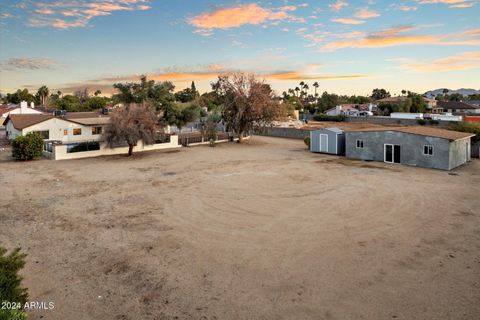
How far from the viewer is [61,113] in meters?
49.2

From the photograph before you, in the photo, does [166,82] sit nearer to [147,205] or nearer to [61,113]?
[61,113]

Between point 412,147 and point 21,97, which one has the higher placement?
point 21,97

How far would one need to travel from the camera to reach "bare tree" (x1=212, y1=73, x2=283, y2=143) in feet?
149

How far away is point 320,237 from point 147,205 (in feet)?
31.9

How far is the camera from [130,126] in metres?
34.1

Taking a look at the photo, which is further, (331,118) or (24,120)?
(331,118)

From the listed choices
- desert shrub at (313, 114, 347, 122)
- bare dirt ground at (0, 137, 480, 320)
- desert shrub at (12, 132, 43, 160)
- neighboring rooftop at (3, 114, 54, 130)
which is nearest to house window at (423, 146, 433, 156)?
bare dirt ground at (0, 137, 480, 320)

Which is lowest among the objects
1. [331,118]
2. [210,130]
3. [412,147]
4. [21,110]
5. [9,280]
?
[9,280]

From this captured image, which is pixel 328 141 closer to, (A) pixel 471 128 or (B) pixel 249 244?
(A) pixel 471 128

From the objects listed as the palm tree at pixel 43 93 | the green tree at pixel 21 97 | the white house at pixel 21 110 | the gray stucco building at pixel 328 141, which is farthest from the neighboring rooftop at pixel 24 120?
the palm tree at pixel 43 93

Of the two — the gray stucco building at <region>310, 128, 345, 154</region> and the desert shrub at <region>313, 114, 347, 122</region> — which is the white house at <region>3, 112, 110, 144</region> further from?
the desert shrub at <region>313, 114, 347, 122</region>

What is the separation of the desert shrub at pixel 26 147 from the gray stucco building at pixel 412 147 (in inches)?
1198

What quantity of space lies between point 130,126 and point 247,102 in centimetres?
1707

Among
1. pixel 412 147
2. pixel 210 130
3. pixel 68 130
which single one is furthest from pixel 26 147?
pixel 412 147
